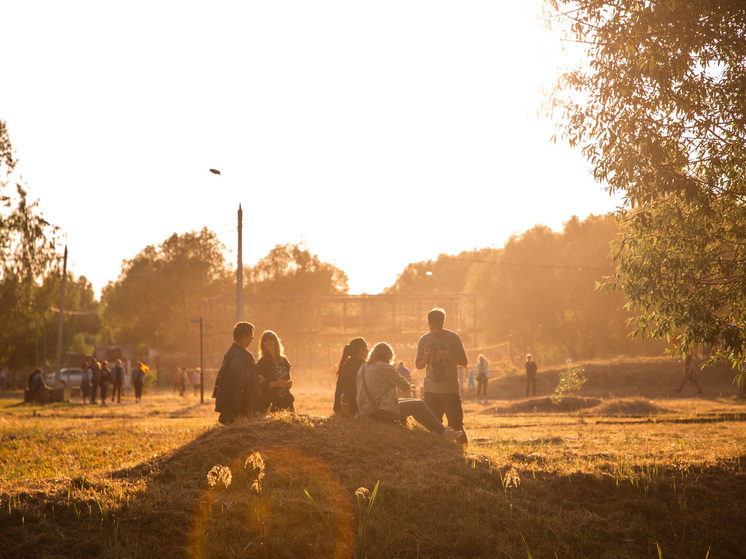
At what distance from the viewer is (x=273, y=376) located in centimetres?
1020

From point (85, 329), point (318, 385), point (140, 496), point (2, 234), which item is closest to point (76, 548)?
point (140, 496)

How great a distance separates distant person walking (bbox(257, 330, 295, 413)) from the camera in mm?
10109

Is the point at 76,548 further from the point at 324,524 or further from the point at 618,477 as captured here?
the point at 618,477

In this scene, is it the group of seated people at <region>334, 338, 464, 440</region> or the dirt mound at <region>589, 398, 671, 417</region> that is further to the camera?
the dirt mound at <region>589, 398, 671, 417</region>

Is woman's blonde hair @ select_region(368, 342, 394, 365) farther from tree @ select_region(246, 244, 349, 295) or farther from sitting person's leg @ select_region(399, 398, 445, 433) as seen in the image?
tree @ select_region(246, 244, 349, 295)

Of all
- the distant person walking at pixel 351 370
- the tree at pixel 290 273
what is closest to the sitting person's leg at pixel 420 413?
the distant person walking at pixel 351 370

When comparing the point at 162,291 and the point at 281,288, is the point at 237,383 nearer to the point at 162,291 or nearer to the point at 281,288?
the point at 162,291

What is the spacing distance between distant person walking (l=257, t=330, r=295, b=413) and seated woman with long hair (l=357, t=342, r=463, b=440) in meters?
1.66

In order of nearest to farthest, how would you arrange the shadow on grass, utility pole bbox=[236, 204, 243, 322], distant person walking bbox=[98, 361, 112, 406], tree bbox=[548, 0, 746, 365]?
the shadow on grass, tree bbox=[548, 0, 746, 365], utility pole bbox=[236, 204, 243, 322], distant person walking bbox=[98, 361, 112, 406]

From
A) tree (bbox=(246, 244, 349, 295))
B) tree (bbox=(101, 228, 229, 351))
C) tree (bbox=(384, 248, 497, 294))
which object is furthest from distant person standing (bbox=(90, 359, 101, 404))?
tree (bbox=(384, 248, 497, 294))

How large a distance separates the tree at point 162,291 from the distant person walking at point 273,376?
236 feet

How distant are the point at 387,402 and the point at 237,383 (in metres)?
2.08

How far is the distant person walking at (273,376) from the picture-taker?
10.1m

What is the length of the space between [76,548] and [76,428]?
39.2 feet
